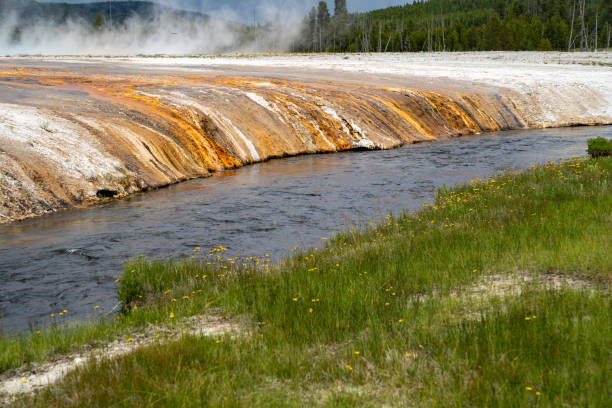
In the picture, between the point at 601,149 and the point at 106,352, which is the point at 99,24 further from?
the point at 106,352

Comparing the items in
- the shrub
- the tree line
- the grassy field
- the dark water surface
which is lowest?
the dark water surface

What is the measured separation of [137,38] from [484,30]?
2957 inches

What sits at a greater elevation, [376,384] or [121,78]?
[121,78]

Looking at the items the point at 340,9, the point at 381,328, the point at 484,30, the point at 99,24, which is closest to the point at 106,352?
the point at 381,328

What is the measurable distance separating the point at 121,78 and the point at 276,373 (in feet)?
81.5

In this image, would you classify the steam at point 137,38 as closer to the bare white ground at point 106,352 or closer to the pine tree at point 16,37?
the pine tree at point 16,37

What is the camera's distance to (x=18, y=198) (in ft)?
39.5

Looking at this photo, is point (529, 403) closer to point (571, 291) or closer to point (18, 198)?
point (571, 291)

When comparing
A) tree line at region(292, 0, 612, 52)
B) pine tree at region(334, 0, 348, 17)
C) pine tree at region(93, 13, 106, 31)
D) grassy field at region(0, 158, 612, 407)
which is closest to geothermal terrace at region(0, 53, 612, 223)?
grassy field at region(0, 158, 612, 407)

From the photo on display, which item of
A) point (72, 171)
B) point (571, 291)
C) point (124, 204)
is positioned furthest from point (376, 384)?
point (72, 171)

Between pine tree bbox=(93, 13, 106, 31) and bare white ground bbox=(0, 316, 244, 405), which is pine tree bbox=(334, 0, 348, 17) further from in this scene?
bare white ground bbox=(0, 316, 244, 405)

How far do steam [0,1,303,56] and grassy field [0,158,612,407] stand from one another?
114m

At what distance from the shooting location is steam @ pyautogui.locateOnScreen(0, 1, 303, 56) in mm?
123062

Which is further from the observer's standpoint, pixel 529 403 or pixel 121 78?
pixel 121 78
